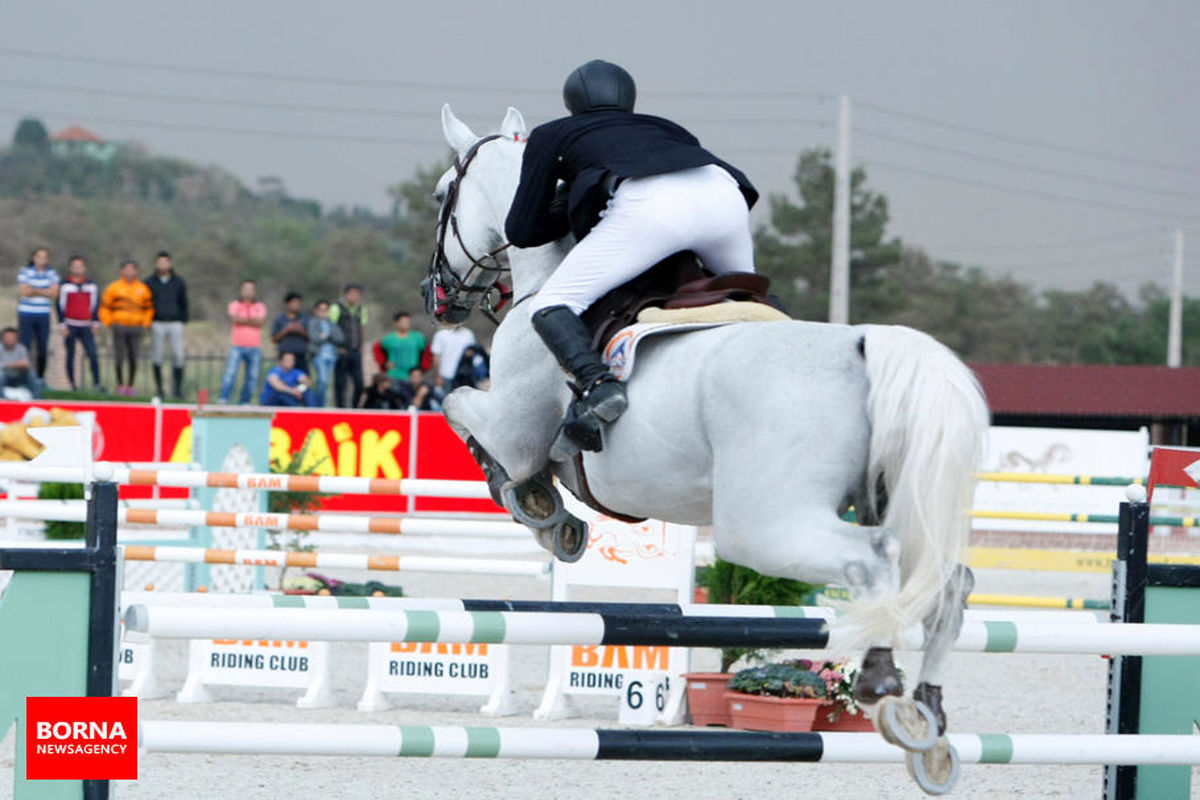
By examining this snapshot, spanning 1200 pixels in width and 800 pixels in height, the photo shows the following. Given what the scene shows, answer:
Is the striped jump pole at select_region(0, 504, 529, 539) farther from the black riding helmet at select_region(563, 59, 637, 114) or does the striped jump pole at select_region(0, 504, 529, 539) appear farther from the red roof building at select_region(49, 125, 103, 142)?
the red roof building at select_region(49, 125, 103, 142)

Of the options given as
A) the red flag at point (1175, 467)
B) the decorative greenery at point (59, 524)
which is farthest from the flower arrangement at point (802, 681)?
the decorative greenery at point (59, 524)

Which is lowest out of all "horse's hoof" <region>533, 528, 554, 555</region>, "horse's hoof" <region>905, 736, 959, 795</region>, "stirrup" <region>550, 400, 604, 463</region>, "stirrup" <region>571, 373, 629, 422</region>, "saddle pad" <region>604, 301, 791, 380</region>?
"horse's hoof" <region>905, 736, 959, 795</region>

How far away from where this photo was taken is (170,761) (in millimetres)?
6316

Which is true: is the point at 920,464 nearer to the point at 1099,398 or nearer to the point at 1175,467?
the point at 1175,467

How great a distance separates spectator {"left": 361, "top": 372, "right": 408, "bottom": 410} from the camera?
57.9ft

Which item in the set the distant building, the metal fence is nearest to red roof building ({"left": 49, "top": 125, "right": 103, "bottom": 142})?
the distant building

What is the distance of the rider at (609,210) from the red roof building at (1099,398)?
1933 cm

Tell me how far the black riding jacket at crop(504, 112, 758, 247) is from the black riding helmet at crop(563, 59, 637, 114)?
61 millimetres

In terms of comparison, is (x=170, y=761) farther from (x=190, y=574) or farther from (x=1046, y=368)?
(x=1046, y=368)

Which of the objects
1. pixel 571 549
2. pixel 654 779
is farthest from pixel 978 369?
pixel 571 549

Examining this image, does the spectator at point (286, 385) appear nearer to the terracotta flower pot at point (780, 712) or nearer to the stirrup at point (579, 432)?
the terracotta flower pot at point (780, 712)

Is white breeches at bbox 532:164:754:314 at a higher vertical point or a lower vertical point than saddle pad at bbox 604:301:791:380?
higher

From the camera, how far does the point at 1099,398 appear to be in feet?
79.0

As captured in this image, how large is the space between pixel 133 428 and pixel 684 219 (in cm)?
1181
